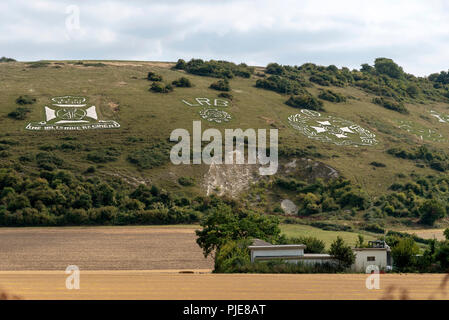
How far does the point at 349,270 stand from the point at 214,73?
3885 inches

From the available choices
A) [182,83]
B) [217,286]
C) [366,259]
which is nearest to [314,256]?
[366,259]

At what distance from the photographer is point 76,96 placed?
98625 mm

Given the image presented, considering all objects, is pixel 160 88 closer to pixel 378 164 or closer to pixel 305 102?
pixel 305 102

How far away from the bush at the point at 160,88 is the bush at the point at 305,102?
23221 millimetres

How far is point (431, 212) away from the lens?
2719 inches

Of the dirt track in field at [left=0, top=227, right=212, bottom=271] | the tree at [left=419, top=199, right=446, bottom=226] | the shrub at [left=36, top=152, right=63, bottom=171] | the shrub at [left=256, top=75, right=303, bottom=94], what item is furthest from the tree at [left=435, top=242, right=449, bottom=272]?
the shrub at [left=256, top=75, right=303, bottom=94]

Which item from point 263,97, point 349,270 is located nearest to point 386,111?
point 263,97

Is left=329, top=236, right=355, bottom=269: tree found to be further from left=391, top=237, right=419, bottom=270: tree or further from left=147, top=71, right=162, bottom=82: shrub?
left=147, top=71, right=162, bottom=82: shrub

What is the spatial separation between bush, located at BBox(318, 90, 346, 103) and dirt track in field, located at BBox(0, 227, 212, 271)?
63.4 metres

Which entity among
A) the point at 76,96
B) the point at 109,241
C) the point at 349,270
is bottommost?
the point at 109,241

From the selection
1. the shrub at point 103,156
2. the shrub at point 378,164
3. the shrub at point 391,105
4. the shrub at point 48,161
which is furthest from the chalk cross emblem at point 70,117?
the shrub at point 391,105

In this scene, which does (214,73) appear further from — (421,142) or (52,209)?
(52,209)

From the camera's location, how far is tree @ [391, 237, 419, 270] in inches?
1190

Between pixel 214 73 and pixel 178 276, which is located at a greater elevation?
pixel 214 73
